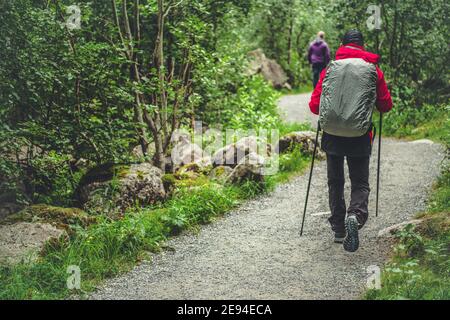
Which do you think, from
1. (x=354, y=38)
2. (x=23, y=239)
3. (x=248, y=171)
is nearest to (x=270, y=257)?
(x=354, y=38)

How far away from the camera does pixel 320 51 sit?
1778 centimetres

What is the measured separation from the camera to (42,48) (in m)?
8.33

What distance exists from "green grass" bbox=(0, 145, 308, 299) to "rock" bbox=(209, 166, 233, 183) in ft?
1.26

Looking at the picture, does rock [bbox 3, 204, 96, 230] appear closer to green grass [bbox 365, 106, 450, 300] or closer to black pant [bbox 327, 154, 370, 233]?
black pant [bbox 327, 154, 370, 233]

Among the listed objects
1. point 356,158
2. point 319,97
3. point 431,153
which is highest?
point 319,97

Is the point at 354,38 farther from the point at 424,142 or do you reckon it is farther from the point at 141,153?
the point at 424,142

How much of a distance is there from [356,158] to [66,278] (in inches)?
132

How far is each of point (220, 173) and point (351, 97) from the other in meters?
4.07

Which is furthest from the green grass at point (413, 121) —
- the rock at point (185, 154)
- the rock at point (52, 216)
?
the rock at point (52, 216)

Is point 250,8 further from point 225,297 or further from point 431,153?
point 225,297

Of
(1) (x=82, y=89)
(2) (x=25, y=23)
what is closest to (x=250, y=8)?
(1) (x=82, y=89)

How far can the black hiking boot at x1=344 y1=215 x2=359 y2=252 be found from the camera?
21.6 ft

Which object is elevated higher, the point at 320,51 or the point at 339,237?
the point at 320,51

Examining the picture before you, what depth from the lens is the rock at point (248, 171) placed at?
9641 mm
